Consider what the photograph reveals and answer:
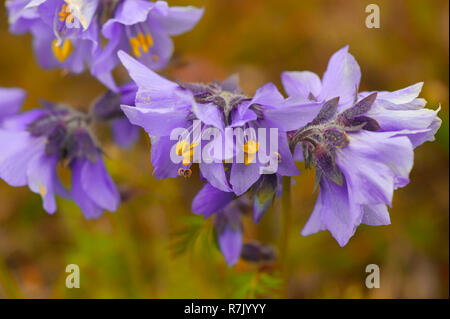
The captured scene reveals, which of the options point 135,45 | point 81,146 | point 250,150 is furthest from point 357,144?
point 81,146

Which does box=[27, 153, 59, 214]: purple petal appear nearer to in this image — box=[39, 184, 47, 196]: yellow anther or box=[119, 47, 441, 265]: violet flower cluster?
box=[39, 184, 47, 196]: yellow anther

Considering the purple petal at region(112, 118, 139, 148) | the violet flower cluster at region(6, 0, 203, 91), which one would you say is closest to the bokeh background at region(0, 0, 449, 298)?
the purple petal at region(112, 118, 139, 148)

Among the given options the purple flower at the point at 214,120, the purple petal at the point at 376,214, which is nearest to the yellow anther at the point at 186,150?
the purple flower at the point at 214,120

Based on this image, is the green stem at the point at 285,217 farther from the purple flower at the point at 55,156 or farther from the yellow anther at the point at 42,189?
the yellow anther at the point at 42,189

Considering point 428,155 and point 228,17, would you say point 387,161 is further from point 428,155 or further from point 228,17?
point 228,17

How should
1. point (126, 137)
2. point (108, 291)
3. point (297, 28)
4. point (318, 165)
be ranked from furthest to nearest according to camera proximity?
point (297, 28) < point (108, 291) < point (126, 137) < point (318, 165)

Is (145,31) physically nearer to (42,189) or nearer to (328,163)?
(42,189)

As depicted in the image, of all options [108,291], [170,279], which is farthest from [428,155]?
[108,291]
